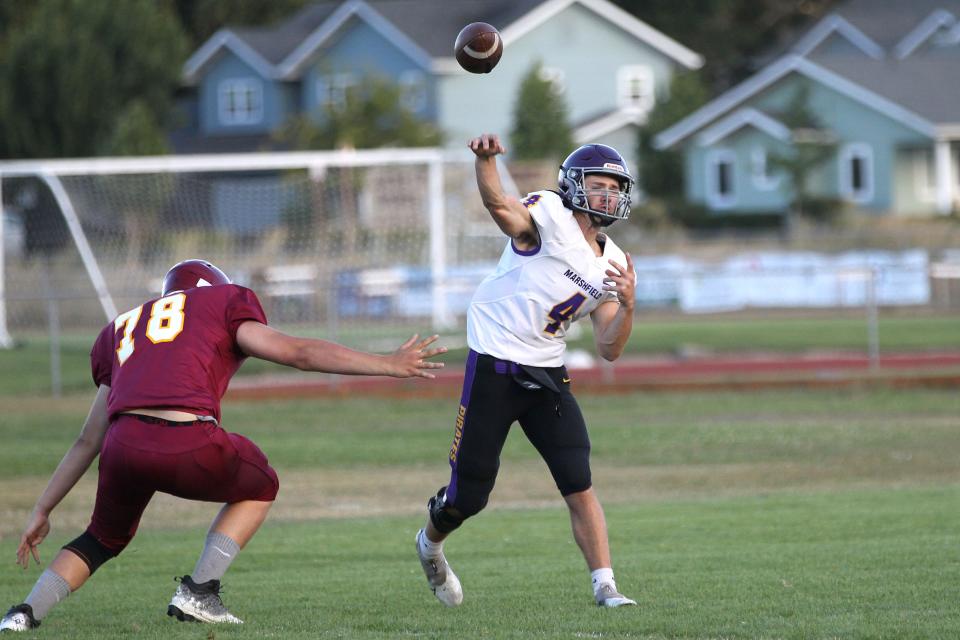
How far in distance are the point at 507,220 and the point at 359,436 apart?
35.3 ft

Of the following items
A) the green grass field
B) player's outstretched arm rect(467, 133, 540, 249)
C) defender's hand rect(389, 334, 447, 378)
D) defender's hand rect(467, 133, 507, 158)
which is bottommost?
the green grass field

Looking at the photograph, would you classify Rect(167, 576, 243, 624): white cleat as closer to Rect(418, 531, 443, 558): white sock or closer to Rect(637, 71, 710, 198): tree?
Rect(418, 531, 443, 558): white sock

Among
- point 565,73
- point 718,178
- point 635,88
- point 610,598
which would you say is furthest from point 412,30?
point 610,598

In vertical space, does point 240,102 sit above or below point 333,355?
above

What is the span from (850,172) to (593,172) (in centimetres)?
4406

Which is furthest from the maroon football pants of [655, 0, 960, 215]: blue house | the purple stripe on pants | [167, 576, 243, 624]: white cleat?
[655, 0, 960, 215]: blue house

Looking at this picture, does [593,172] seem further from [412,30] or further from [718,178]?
[412,30]

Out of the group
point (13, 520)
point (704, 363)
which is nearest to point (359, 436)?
point (13, 520)

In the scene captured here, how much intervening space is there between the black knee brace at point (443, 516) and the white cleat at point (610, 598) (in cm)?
79

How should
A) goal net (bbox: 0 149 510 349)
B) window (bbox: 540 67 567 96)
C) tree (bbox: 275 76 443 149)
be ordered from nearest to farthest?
goal net (bbox: 0 149 510 349) → tree (bbox: 275 76 443 149) → window (bbox: 540 67 567 96)

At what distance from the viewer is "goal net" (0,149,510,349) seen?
87.5 feet

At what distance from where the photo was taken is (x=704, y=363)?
24.5m

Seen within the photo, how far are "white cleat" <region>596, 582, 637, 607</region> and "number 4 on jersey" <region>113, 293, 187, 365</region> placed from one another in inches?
95.1

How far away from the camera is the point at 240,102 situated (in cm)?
5578
